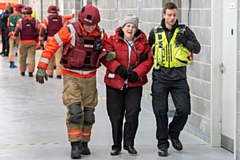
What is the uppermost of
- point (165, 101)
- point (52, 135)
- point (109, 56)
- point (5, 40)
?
point (109, 56)

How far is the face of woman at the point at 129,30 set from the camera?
8289 mm

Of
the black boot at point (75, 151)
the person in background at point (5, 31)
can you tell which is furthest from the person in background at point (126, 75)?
the person in background at point (5, 31)

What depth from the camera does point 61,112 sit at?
1223 centimetres

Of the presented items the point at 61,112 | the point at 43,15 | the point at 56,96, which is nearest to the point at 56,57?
the point at 56,96

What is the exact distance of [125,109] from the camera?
8.52m

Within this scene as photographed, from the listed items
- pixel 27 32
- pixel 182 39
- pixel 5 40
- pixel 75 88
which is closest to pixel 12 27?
pixel 27 32

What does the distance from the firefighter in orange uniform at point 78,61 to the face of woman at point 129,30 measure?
310mm

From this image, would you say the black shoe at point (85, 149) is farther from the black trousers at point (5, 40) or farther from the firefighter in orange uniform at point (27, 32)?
the black trousers at point (5, 40)

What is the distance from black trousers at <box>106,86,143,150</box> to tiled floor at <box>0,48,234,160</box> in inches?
9.1

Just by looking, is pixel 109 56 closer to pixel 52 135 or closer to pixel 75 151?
pixel 75 151

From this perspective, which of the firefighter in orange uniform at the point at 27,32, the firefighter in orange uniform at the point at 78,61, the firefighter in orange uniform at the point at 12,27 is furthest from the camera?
the firefighter in orange uniform at the point at 12,27

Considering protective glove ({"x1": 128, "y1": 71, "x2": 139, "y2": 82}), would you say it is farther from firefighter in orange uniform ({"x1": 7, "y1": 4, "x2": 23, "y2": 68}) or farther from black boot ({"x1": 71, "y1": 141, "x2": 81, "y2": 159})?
firefighter in orange uniform ({"x1": 7, "y1": 4, "x2": 23, "y2": 68})

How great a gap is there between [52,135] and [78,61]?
206 centimetres

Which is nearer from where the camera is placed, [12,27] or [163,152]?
[163,152]
